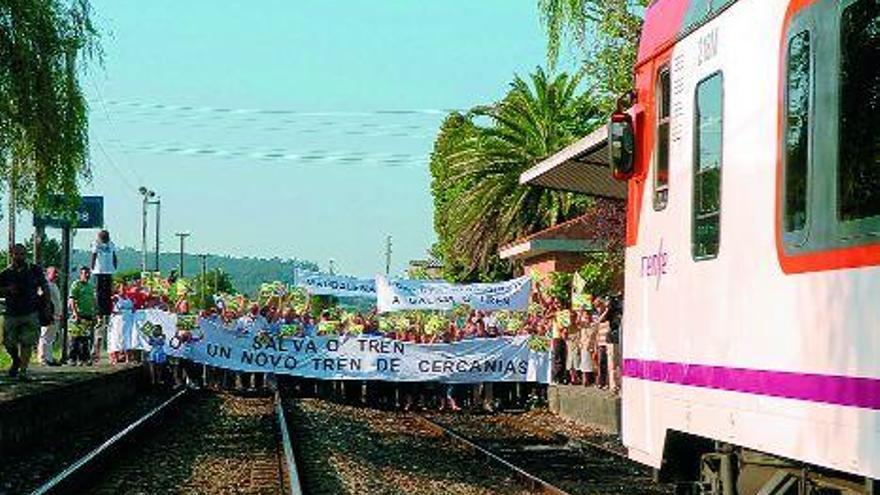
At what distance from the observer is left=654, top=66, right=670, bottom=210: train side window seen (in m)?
9.43

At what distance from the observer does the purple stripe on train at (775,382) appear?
6.09 m

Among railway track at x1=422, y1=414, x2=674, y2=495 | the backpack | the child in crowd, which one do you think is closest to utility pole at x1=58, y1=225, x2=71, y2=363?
the child in crowd

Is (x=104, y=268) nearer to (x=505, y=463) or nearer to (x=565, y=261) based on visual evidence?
(x=505, y=463)

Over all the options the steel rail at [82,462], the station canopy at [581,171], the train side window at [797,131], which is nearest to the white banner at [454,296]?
the steel rail at [82,462]

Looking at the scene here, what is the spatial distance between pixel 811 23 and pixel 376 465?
39.3 feet

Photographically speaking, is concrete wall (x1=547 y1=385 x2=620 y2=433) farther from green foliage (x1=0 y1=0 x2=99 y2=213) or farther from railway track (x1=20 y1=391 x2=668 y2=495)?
green foliage (x1=0 y1=0 x2=99 y2=213)

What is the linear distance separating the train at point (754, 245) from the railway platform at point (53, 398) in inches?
352

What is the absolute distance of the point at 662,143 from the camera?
955 centimetres

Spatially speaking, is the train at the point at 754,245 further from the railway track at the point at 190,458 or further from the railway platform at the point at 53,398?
the railway platform at the point at 53,398

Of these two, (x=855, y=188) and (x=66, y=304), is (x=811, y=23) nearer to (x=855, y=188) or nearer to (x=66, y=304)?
(x=855, y=188)

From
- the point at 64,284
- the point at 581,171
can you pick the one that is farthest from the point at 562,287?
the point at 581,171

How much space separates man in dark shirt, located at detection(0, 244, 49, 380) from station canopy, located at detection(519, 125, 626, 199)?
23.1 feet

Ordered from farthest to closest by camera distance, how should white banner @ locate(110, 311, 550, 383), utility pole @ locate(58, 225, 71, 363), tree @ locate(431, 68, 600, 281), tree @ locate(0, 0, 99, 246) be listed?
1. tree @ locate(431, 68, 600, 281)
2. white banner @ locate(110, 311, 550, 383)
3. utility pole @ locate(58, 225, 71, 363)
4. tree @ locate(0, 0, 99, 246)

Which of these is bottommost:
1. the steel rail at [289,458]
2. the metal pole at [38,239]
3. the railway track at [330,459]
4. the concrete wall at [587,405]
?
the railway track at [330,459]
